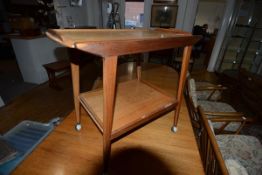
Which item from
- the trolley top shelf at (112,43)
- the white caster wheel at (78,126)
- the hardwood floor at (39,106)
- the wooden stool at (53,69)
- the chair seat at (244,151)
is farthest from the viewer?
the wooden stool at (53,69)

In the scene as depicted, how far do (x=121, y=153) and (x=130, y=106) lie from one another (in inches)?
9.5

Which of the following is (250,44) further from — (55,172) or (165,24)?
(55,172)

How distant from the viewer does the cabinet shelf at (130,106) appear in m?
0.58

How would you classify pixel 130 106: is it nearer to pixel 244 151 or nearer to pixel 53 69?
pixel 244 151

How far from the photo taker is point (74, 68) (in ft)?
2.21

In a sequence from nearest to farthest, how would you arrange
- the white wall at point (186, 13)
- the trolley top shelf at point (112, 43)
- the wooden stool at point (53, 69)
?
the trolley top shelf at point (112, 43) < the wooden stool at point (53, 69) < the white wall at point (186, 13)

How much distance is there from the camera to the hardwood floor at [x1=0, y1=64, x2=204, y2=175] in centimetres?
63

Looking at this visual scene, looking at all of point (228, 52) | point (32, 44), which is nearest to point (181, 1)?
point (228, 52)

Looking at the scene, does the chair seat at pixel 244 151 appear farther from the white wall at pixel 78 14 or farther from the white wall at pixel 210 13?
the white wall at pixel 210 13

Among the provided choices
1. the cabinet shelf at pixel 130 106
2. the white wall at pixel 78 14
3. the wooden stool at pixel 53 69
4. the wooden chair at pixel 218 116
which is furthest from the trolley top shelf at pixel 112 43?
the white wall at pixel 78 14

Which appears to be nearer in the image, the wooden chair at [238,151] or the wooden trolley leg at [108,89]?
the wooden trolley leg at [108,89]

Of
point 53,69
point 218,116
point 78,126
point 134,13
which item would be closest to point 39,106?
point 53,69

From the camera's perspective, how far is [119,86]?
93 centimetres

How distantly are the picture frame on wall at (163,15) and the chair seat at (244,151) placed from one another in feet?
10.5
